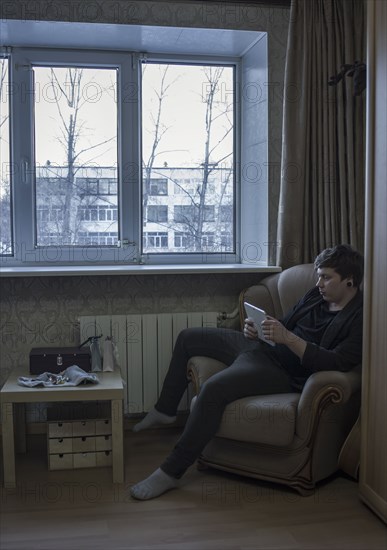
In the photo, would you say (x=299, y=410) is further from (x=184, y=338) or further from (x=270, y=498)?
(x=184, y=338)

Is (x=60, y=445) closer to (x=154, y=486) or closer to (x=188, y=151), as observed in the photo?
(x=154, y=486)

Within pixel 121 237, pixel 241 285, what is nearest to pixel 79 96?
pixel 121 237

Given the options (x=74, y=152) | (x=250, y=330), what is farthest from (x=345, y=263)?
(x=74, y=152)

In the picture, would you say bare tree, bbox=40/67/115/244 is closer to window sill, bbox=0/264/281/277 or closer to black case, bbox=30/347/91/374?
window sill, bbox=0/264/281/277

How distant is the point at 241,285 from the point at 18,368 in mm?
1287

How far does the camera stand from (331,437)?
2.74 m

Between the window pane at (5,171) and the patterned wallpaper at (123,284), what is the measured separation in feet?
0.94

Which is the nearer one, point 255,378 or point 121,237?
point 255,378

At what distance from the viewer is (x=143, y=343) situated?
139 inches

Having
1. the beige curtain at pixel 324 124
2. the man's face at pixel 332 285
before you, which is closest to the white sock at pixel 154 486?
the man's face at pixel 332 285

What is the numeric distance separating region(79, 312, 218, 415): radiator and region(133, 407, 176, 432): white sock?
21cm

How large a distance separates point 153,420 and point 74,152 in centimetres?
154

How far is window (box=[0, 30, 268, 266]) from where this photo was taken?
143 inches

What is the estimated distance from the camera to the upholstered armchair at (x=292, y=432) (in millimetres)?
2631
